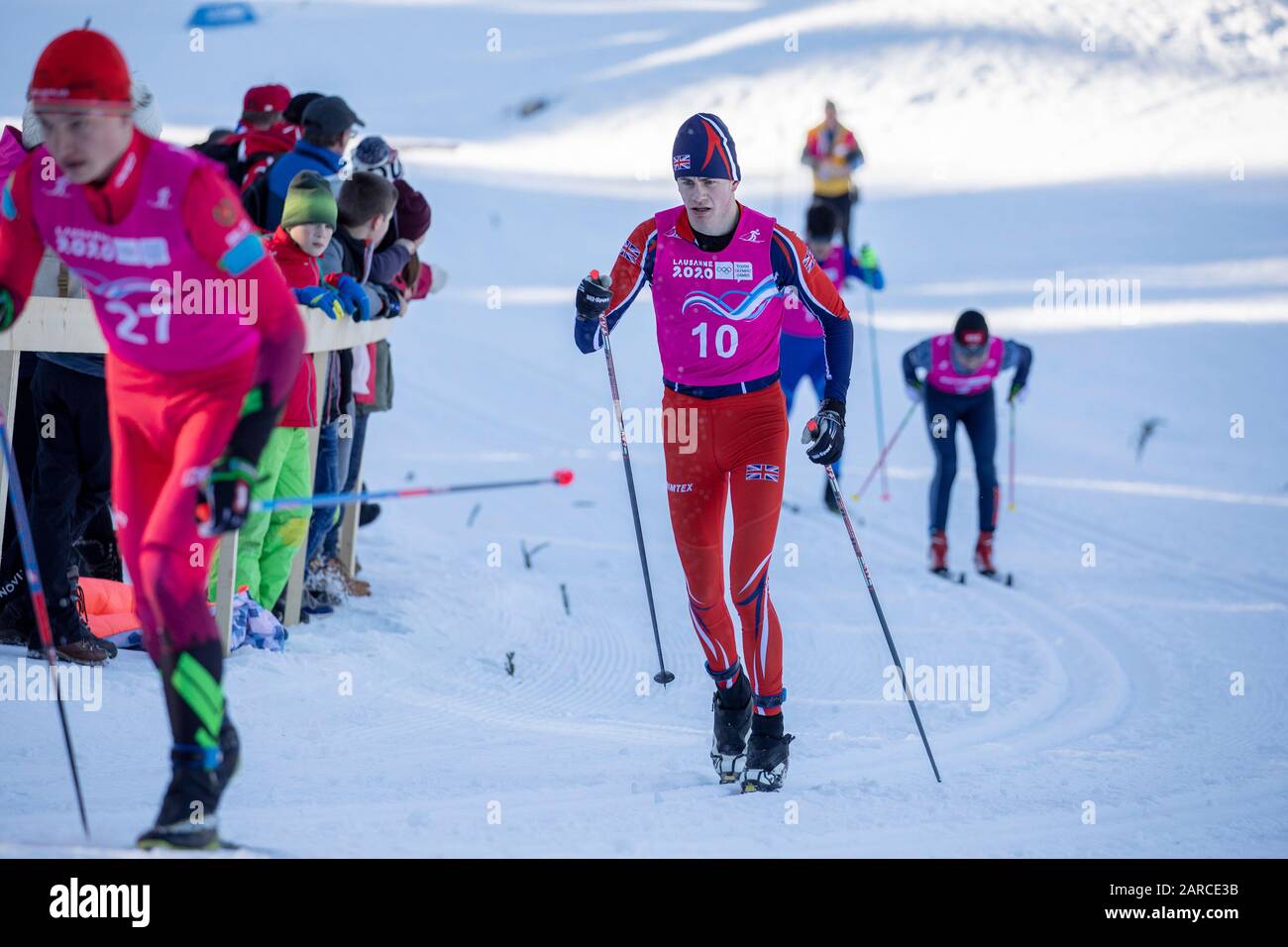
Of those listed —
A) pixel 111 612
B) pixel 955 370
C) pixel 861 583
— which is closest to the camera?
pixel 111 612

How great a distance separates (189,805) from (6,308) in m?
1.45

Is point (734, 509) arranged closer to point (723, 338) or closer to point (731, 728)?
point (723, 338)

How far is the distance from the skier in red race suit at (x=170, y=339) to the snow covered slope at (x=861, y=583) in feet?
1.88

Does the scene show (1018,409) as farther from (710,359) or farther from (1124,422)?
(710,359)

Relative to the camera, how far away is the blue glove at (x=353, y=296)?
614cm

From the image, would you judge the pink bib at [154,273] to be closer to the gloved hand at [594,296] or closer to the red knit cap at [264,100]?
the gloved hand at [594,296]

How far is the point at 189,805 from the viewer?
3.68 metres

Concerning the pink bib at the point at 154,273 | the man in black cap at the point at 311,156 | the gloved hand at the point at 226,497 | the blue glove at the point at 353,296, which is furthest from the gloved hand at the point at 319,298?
the gloved hand at the point at 226,497

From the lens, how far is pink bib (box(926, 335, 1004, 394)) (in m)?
8.80

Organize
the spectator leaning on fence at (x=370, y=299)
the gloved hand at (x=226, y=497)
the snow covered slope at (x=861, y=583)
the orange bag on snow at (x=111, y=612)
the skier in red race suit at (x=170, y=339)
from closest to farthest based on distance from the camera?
the gloved hand at (x=226, y=497) < the skier in red race suit at (x=170, y=339) < the snow covered slope at (x=861, y=583) < the orange bag on snow at (x=111, y=612) < the spectator leaning on fence at (x=370, y=299)

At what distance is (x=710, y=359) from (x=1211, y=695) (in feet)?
10.1

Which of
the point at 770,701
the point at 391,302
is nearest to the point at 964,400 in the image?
the point at 391,302

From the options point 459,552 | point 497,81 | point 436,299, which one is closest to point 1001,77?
point 497,81

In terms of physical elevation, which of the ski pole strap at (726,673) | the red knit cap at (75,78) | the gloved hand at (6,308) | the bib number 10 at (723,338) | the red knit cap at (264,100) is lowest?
the ski pole strap at (726,673)
